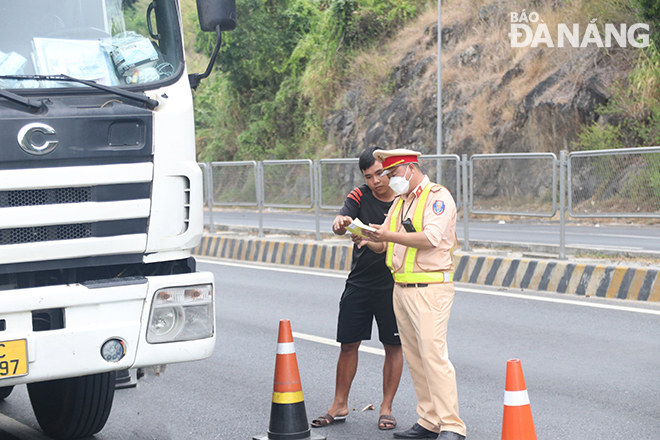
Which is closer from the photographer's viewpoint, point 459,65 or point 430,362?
point 430,362

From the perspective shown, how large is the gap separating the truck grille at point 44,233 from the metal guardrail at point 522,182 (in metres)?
7.89

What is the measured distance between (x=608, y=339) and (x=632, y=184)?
3.55m

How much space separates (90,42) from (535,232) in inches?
503

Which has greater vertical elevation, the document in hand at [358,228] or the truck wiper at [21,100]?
the truck wiper at [21,100]

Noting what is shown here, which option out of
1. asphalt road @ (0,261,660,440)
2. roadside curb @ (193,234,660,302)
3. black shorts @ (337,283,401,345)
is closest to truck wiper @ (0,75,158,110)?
black shorts @ (337,283,401,345)

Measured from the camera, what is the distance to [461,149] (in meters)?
27.2

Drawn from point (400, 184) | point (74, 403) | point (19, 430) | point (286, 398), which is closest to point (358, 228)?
point (400, 184)

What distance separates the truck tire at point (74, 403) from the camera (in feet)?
17.1

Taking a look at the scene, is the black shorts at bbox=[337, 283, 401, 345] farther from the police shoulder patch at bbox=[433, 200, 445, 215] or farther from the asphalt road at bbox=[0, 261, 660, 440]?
the police shoulder patch at bbox=[433, 200, 445, 215]

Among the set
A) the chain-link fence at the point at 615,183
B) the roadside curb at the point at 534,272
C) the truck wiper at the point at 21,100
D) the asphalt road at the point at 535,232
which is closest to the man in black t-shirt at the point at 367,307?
the truck wiper at the point at 21,100

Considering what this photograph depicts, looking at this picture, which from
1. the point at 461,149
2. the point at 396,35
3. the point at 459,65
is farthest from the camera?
the point at 396,35

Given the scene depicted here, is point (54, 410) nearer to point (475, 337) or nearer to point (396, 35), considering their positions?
point (475, 337)

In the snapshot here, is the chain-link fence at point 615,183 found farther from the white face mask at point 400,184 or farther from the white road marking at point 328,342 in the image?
the white face mask at point 400,184

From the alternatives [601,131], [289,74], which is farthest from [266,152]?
[601,131]
